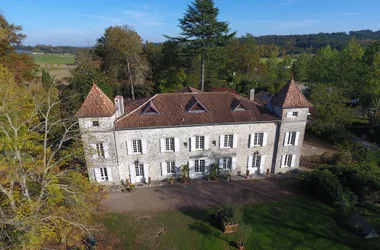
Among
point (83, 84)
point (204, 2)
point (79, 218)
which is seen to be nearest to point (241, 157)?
point (79, 218)

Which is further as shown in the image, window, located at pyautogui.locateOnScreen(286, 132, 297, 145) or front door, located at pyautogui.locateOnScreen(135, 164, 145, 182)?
window, located at pyautogui.locateOnScreen(286, 132, 297, 145)

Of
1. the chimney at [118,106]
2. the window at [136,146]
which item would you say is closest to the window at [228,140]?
the window at [136,146]

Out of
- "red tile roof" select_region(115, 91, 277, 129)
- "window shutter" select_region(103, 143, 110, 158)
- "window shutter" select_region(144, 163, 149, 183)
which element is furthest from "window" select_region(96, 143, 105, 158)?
"window shutter" select_region(144, 163, 149, 183)

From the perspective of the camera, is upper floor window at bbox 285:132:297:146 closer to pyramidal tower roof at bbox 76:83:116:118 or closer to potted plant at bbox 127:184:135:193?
potted plant at bbox 127:184:135:193

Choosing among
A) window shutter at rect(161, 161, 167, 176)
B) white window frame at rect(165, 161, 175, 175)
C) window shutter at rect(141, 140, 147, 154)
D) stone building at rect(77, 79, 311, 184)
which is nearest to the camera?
stone building at rect(77, 79, 311, 184)

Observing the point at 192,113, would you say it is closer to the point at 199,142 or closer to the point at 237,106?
the point at 199,142

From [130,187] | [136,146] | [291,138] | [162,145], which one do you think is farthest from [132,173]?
[291,138]
